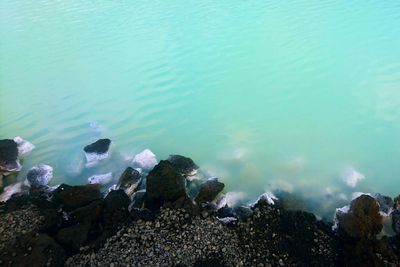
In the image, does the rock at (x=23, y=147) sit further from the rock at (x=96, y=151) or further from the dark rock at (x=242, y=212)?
the dark rock at (x=242, y=212)

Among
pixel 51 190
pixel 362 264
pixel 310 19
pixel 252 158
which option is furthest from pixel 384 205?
pixel 310 19

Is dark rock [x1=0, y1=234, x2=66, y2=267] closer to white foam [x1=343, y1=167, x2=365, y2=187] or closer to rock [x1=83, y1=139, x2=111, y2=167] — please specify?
rock [x1=83, y1=139, x2=111, y2=167]

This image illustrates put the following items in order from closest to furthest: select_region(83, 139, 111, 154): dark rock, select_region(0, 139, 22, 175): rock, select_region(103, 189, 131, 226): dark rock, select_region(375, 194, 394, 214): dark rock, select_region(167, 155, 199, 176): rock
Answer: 1. select_region(103, 189, 131, 226): dark rock
2. select_region(375, 194, 394, 214): dark rock
3. select_region(167, 155, 199, 176): rock
4. select_region(0, 139, 22, 175): rock
5. select_region(83, 139, 111, 154): dark rock

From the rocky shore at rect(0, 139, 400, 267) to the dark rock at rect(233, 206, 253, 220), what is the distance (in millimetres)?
34

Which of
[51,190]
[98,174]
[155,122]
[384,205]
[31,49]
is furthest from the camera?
[31,49]

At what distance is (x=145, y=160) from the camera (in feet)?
32.6

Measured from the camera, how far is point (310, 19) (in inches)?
740

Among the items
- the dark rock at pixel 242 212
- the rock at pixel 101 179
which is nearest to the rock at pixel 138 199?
the rock at pixel 101 179

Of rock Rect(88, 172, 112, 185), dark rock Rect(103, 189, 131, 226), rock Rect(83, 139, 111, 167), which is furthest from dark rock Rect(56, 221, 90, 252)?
rock Rect(83, 139, 111, 167)

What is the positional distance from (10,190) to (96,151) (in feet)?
7.87

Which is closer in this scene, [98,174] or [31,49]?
[98,174]

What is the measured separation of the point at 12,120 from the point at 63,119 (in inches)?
76.3

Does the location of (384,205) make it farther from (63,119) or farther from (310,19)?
(310,19)

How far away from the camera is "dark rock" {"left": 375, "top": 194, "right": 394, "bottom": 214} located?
771 centimetres
